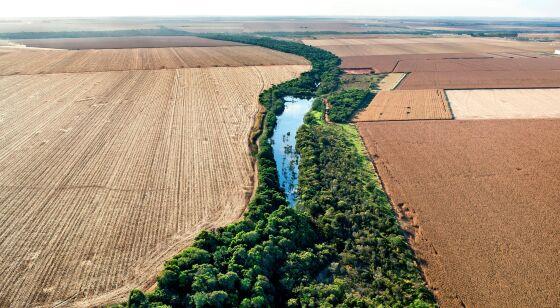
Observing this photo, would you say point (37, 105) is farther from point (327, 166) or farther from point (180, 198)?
point (327, 166)

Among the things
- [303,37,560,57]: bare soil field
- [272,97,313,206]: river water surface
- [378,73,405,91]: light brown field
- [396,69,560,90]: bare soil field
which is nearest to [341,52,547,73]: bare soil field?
[378,73,405,91]: light brown field

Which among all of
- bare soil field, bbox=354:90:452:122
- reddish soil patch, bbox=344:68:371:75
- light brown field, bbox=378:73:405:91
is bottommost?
bare soil field, bbox=354:90:452:122

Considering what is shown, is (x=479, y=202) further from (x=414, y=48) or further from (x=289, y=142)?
(x=414, y=48)

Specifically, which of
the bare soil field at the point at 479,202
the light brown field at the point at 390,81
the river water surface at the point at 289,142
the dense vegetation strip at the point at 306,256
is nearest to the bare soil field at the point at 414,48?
the light brown field at the point at 390,81

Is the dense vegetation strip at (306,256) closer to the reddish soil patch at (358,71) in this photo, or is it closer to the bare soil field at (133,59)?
the reddish soil patch at (358,71)

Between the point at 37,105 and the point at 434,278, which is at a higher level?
the point at 37,105

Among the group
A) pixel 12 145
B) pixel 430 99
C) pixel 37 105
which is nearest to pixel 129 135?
pixel 12 145

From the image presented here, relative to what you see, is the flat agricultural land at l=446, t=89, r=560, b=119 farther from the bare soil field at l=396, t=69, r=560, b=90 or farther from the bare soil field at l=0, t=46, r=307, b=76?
the bare soil field at l=0, t=46, r=307, b=76

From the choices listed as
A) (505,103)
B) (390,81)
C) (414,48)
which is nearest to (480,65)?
(390,81)
